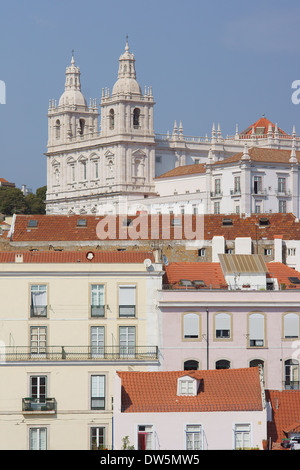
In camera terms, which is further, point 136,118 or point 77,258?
point 136,118

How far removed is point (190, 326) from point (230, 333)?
4.89ft

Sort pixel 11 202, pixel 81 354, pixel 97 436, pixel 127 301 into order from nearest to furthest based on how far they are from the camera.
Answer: pixel 97 436
pixel 81 354
pixel 127 301
pixel 11 202

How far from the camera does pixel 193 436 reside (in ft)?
131

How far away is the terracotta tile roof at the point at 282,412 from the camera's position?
40594mm

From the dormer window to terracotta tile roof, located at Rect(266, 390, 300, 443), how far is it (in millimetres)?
2540

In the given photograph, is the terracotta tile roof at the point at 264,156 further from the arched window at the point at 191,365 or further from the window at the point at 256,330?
the arched window at the point at 191,365

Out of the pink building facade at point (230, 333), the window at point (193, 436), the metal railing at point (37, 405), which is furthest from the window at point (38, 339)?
the window at point (193, 436)

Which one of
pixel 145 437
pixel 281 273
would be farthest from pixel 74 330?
pixel 281 273

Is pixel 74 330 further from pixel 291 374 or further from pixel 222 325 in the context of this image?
pixel 291 374

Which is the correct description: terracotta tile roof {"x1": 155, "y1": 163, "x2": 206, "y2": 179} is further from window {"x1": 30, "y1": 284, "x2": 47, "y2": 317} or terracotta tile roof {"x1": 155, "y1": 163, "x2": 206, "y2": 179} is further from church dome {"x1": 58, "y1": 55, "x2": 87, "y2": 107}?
window {"x1": 30, "y1": 284, "x2": 47, "y2": 317}

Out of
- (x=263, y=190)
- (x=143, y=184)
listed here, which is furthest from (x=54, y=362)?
(x=143, y=184)

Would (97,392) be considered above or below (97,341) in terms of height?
below

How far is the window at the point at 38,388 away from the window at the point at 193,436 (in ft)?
21.5

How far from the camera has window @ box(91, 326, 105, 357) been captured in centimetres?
4675
